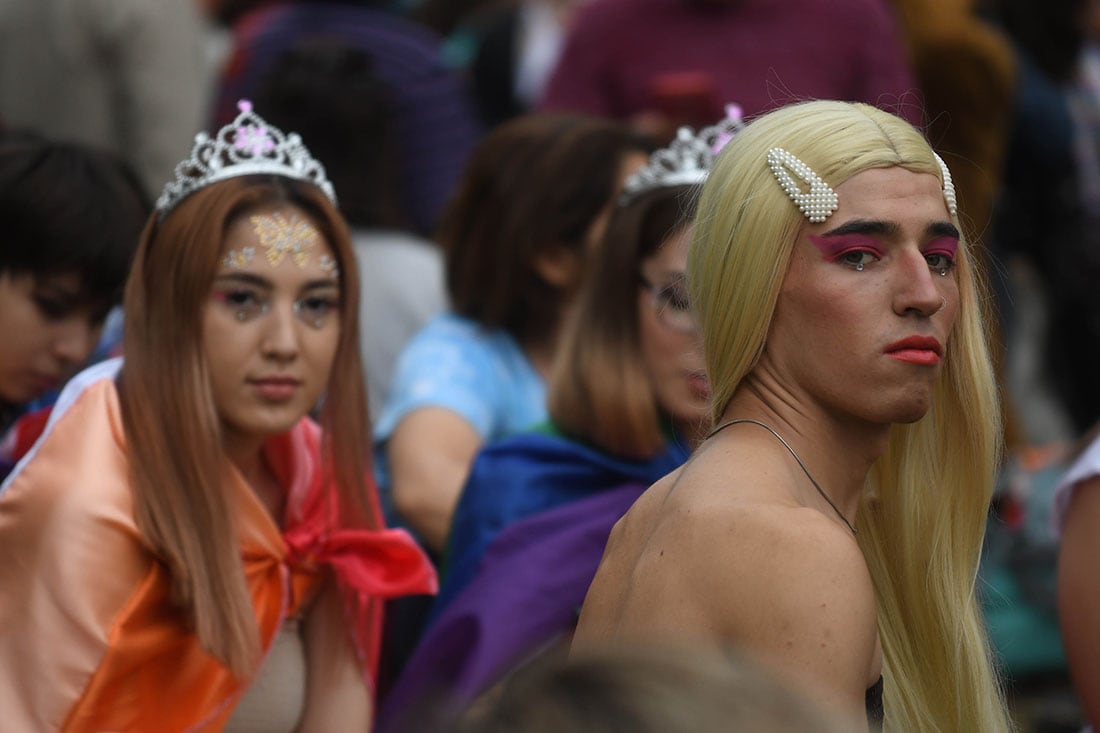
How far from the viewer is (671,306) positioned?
430cm

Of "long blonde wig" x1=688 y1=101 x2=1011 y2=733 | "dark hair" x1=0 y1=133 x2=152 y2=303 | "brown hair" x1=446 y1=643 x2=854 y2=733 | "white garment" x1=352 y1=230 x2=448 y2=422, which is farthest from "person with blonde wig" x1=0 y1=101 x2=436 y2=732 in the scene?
"brown hair" x1=446 y1=643 x2=854 y2=733

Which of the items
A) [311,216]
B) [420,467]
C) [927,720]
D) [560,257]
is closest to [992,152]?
[560,257]

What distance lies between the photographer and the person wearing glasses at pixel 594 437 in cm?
407

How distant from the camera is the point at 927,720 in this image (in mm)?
2828

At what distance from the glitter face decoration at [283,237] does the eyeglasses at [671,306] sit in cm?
97

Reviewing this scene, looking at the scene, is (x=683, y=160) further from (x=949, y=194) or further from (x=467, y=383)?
(x=949, y=194)

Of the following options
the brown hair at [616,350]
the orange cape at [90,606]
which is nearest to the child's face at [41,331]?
the orange cape at [90,606]

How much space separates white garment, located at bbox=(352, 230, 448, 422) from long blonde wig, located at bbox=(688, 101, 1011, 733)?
2771mm

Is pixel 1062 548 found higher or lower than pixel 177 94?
lower

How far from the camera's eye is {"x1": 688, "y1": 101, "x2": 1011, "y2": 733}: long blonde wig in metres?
2.68

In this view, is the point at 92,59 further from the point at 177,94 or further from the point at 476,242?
the point at 476,242

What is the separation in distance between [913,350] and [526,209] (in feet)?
8.29

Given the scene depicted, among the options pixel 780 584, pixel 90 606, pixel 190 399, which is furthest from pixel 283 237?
pixel 780 584

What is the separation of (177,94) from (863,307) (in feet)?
13.2
